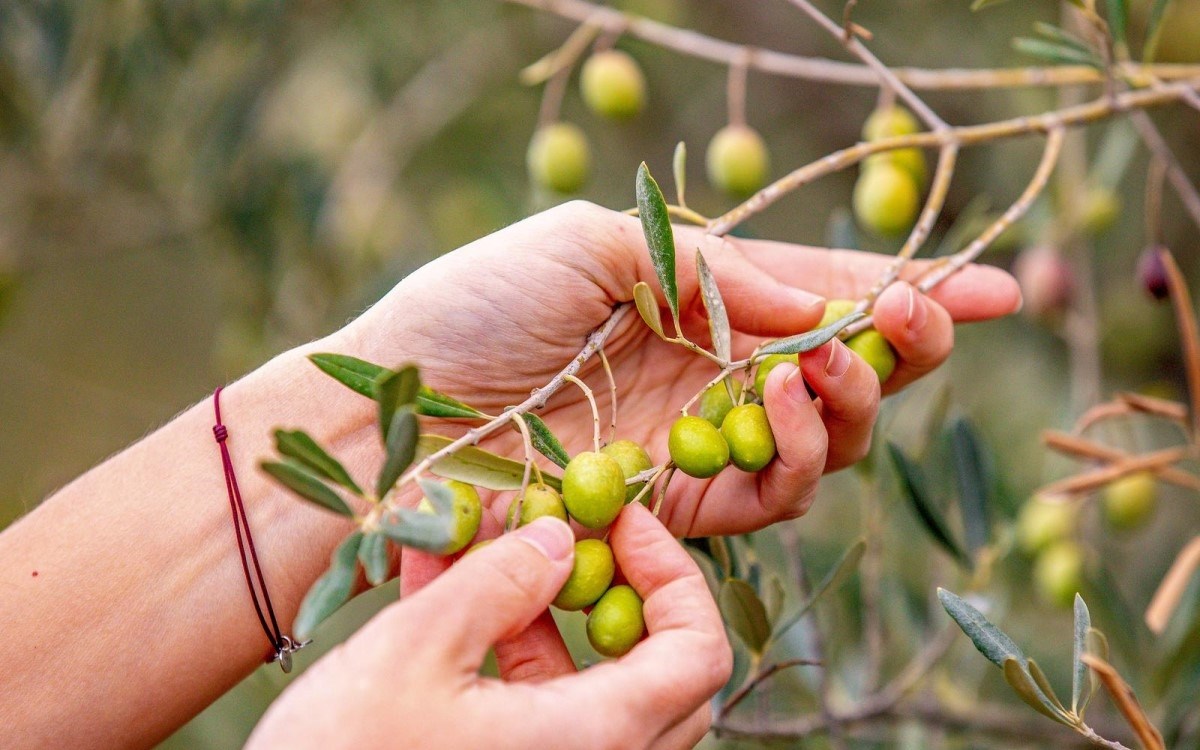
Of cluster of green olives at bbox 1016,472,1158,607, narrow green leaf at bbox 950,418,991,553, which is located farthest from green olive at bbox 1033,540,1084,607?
narrow green leaf at bbox 950,418,991,553

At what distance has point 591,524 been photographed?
941 mm

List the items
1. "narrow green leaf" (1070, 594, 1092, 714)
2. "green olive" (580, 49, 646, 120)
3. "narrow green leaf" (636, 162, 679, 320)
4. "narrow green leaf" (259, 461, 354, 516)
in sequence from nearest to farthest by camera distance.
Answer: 1. "narrow green leaf" (259, 461, 354, 516)
2. "narrow green leaf" (1070, 594, 1092, 714)
3. "narrow green leaf" (636, 162, 679, 320)
4. "green olive" (580, 49, 646, 120)

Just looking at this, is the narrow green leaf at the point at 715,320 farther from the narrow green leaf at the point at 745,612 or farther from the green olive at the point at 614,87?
the green olive at the point at 614,87

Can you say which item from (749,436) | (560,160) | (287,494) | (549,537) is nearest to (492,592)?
(549,537)

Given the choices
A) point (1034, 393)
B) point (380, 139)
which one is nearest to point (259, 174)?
point (380, 139)

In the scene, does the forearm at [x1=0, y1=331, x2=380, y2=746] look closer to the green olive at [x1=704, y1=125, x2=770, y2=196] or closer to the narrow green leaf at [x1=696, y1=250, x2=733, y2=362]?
the narrow green leaf at [x1=696, y1=250, x2=733, y2=362]

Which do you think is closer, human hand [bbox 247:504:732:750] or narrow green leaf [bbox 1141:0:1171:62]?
human hand [bbox 247:504:732:750]

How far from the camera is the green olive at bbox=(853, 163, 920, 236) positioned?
1750mm

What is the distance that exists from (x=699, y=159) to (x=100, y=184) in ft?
6.46

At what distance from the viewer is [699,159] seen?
3.71m

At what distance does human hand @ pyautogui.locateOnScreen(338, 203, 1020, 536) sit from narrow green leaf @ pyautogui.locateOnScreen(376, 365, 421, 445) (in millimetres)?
402

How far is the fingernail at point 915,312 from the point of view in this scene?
1.21 metres

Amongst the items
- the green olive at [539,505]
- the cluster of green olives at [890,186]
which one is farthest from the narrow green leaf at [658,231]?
the cluster of green olives at [890,186]

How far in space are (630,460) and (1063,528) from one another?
3.93 feet
